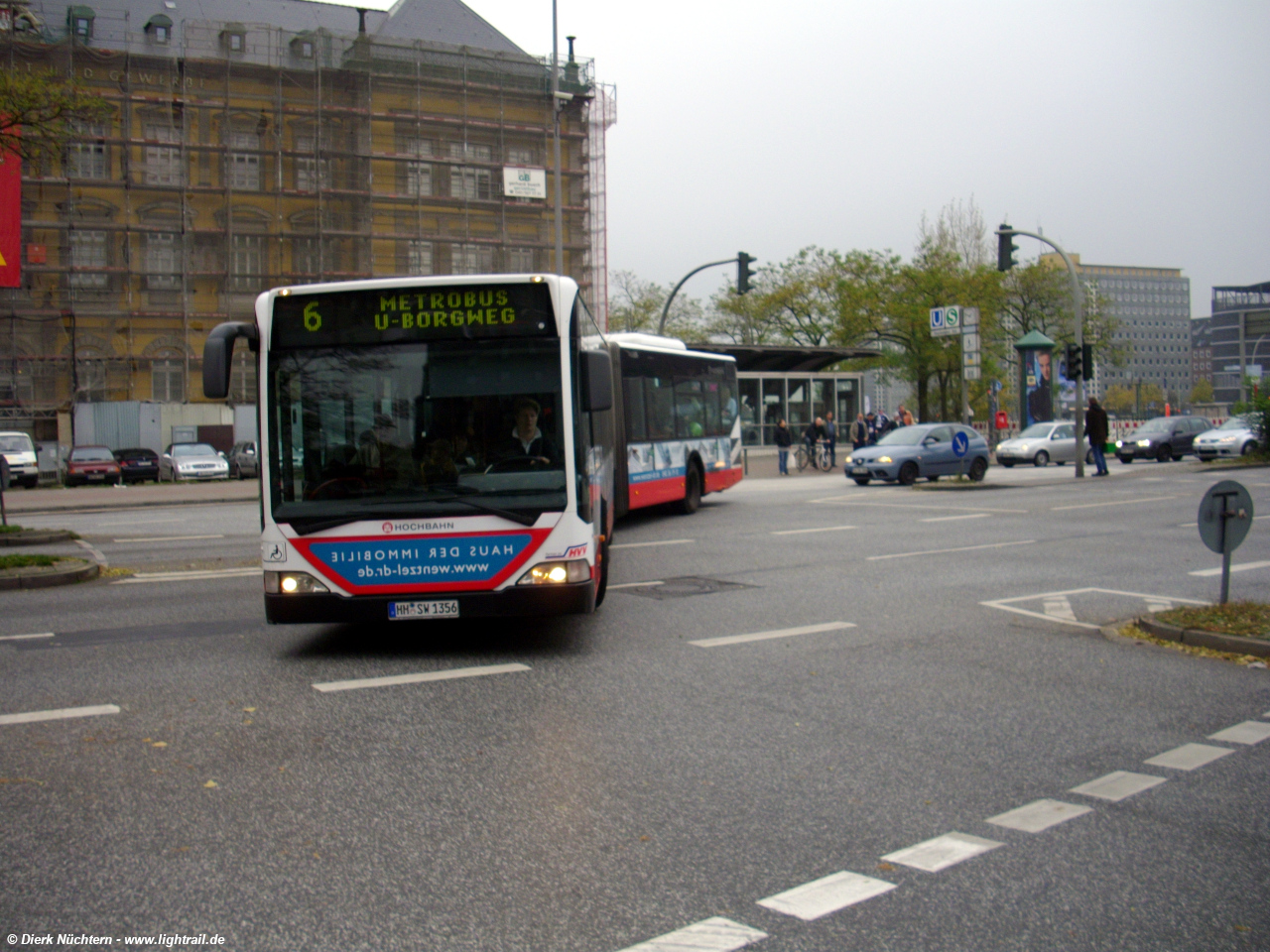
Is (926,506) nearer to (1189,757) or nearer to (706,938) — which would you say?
(1189,757)

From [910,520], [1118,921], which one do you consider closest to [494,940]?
[1118,921]

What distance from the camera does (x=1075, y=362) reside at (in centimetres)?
2912

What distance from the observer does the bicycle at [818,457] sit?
36.1 meters

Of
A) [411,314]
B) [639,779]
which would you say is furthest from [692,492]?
[639,779]

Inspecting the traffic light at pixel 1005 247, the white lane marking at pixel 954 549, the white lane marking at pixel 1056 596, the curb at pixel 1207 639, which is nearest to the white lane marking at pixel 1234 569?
the white lane marking at pixel 1056 596

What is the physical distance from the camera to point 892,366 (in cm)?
5872

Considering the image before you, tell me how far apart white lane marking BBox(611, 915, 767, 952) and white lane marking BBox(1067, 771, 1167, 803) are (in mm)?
2012

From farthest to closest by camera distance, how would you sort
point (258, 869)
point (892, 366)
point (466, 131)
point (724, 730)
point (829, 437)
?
point (892, 366)
point (466, 131)
point (829, 437)
point (724, 730)
point (258, 869)

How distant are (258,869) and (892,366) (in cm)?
5715

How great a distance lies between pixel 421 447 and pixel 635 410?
34.6 ft

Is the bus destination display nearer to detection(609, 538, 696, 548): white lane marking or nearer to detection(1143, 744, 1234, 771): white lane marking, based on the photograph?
detection(1143, 744, 1234, 771): white lane marking

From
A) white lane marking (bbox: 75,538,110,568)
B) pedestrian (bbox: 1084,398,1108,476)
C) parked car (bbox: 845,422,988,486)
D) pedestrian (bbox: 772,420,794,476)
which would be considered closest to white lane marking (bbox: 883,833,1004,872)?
white lane marking (bbox: 75,538,110,568)

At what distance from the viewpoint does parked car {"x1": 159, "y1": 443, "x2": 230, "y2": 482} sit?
123 ft

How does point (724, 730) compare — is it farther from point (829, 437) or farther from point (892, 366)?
point (892, 366)
